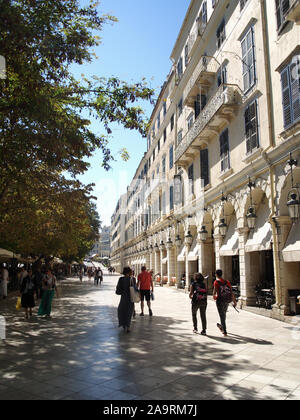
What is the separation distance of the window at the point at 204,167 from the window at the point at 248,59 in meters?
5.61

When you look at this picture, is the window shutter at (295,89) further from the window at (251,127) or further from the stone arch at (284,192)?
the window at (251,127)

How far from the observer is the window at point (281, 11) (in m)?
11.9

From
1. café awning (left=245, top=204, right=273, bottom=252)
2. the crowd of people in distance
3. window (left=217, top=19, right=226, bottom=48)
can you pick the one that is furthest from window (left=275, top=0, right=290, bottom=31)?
the crowd of people in distance

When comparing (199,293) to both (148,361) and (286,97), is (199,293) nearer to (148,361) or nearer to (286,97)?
(148,361)

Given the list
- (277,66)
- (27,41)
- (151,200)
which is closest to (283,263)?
(277,66)

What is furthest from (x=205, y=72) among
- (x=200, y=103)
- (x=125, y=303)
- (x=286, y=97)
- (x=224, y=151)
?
(x=125, y=303)

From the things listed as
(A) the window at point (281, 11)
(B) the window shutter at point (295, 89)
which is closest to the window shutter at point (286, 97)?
(B) the window shutter at point (295, 89)

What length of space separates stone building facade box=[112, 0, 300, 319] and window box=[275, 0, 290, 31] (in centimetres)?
4

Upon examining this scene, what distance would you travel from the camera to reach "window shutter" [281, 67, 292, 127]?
38.4 ft

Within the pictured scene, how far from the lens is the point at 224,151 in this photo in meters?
17.3

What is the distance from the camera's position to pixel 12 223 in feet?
55.7
